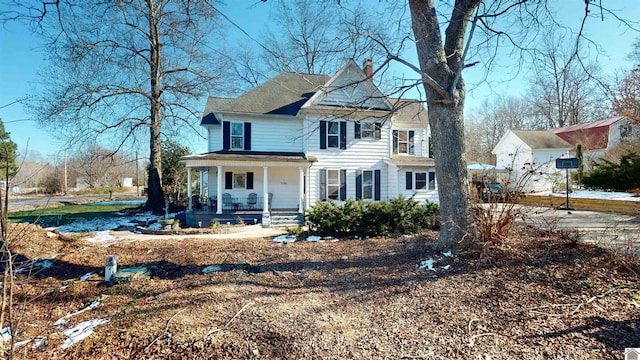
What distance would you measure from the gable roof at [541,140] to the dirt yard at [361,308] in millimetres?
25825

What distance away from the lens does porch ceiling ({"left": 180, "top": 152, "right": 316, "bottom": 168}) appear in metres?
12.9

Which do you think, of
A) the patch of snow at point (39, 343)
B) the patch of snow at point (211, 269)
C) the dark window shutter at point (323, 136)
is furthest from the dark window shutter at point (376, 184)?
the patch of snow at point (39, 343)

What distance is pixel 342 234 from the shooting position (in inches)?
375

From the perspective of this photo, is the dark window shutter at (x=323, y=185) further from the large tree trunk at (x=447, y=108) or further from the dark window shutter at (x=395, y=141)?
the large tree trunk at (x=447, y=108)

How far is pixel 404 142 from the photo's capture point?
17188mm

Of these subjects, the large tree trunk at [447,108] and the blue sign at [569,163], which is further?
the blue sign at [569,163]

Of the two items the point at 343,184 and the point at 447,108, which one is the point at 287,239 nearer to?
the point at 447,108

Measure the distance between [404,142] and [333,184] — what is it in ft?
17.7

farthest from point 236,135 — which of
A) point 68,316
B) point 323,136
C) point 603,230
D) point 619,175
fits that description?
point 619,175

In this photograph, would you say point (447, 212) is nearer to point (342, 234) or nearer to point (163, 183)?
point (342, 234)

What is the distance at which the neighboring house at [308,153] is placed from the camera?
14664 mm

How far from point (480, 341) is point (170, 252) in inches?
272

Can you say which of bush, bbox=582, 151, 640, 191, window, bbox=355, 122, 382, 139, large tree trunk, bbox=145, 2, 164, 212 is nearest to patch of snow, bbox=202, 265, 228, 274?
window, bbox=355, 122, 382, 139

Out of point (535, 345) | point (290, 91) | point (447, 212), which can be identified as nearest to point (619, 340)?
point (535, 345)
